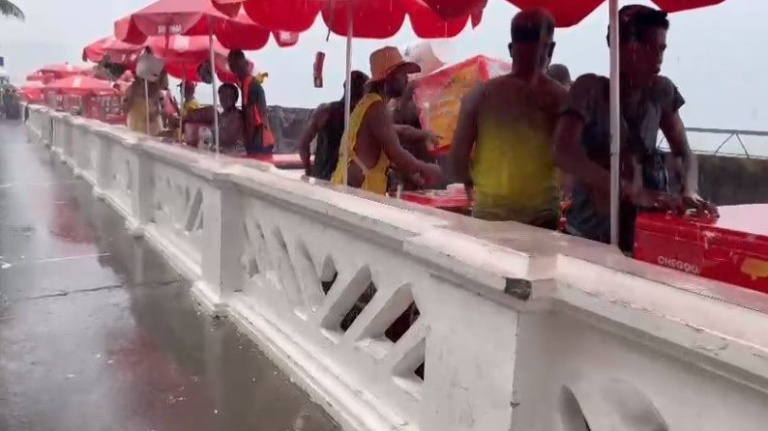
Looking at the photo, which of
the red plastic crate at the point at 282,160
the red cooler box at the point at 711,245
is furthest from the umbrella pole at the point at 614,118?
the red plastic crate at the point at 282,160

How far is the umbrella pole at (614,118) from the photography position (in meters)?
2.88

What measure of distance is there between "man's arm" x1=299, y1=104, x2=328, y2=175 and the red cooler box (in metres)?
3.64

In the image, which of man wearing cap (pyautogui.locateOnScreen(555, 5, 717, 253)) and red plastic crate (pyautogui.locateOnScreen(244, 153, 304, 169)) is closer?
man wearing cap (pyautogui.locateOnScreen(555, 5, 717, 253))

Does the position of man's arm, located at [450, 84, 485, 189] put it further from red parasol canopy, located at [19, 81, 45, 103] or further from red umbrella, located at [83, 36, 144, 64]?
red parasol canopy, located at [19, 81, 45, 103]

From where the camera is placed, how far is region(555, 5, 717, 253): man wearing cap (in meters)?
3.15

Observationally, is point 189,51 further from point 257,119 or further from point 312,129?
point 312,129

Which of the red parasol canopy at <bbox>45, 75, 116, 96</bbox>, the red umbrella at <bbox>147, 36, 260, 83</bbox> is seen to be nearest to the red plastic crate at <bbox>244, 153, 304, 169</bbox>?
the red umbrella at <bbox>147, 36, 260, 83</bbox>

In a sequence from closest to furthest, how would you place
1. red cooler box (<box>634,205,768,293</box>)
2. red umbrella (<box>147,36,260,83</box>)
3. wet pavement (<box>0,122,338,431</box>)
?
red cooler box (<box>634,205,768,293</box>), wet pavement (<box>0,122,338,431</box>), red umbrella (<box>147,36,260,83</box>)

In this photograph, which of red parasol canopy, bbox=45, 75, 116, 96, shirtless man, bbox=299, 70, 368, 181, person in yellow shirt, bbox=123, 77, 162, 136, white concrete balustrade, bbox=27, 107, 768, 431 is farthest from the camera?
red parasol canopy, bbox=45, 75, 116, 96

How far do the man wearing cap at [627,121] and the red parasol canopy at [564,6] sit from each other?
1.46ft

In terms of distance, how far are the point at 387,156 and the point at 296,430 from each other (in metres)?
1.94

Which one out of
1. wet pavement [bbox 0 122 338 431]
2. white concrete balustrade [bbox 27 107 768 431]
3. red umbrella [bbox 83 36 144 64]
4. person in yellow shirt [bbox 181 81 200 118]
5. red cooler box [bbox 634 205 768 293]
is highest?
red umbrella [bbox 83 36 144 64]

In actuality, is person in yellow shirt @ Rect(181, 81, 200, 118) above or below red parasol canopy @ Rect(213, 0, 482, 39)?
below

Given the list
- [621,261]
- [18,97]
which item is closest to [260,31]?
[621,261]
